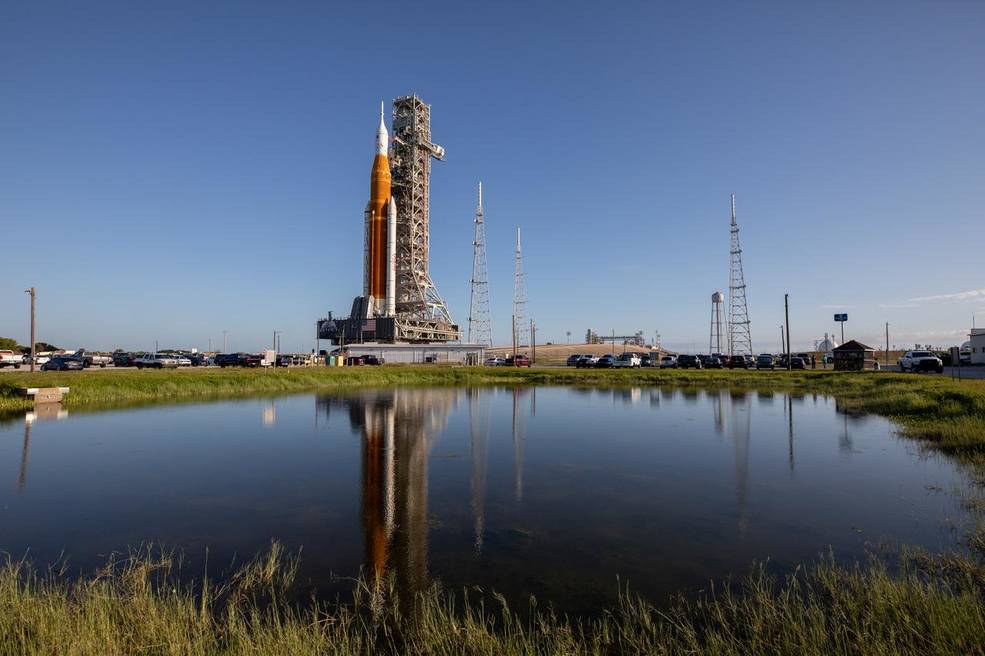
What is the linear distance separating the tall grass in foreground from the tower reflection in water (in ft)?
3.06

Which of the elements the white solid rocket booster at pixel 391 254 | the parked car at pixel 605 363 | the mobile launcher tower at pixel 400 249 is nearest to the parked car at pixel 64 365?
the mobile launcher tower at pixel 400 249

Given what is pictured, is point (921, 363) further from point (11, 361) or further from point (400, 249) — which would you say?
point (11, 361)

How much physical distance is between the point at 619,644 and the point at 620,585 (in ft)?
5.59

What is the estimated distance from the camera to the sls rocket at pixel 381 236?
7981 centimetres

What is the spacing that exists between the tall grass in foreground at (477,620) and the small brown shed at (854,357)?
60997 millimetres

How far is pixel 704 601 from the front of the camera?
22.2 feet

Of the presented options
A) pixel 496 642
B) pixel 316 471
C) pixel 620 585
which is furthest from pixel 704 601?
pixel 316 471

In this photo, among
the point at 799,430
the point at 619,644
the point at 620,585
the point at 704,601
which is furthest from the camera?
the point at 799,430

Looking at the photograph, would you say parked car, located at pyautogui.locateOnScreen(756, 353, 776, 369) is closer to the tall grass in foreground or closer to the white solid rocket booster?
the white solid rocket booster

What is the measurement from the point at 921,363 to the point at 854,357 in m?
6.54

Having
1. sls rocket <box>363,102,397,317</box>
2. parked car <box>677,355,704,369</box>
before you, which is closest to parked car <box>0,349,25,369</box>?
sls rocket <box>363,102,397,317</box>

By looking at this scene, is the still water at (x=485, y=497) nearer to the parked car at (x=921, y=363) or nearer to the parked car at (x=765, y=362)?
the parked car at (x=921, y=363)

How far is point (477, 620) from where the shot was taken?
6.25 meters

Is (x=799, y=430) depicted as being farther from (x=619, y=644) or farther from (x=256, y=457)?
(x=256, y=457)
